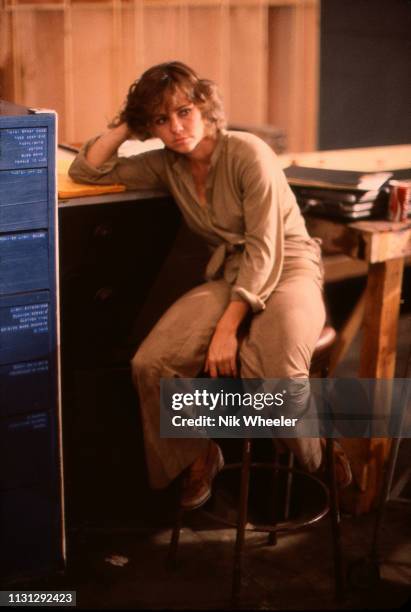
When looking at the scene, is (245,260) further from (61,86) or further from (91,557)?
(61,86)

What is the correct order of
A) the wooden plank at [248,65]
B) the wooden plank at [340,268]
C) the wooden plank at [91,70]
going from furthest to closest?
the wooden plank at [248,65], the wooden plank at [91,70], the wooden plank at [340,268]

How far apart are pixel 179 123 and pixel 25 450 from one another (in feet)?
3.34

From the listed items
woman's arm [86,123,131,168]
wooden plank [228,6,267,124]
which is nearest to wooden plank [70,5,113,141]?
wooden plank [228,6,267,124]

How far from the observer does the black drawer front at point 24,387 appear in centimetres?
232

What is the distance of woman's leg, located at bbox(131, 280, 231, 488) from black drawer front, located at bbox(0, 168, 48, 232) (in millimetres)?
487

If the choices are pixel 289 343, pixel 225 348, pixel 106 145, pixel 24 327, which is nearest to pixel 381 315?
pixel 289 343

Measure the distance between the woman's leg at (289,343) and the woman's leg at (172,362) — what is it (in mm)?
139

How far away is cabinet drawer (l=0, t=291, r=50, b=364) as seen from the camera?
227 centimetres

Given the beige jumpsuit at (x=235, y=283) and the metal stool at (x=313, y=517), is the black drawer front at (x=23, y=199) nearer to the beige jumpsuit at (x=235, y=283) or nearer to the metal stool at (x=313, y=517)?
the beige jumpsuit at (x=235, y=283)

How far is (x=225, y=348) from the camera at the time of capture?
240cm

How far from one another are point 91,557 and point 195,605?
1.31 feet

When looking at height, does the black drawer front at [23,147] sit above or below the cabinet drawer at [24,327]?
above

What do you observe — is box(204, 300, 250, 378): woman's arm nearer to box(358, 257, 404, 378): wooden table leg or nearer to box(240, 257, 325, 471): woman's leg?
box(240, 257, 325, 471): woman's leg

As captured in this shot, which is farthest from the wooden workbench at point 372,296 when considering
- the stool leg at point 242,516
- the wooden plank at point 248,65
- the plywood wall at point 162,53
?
the wooden plank at point 248,65
